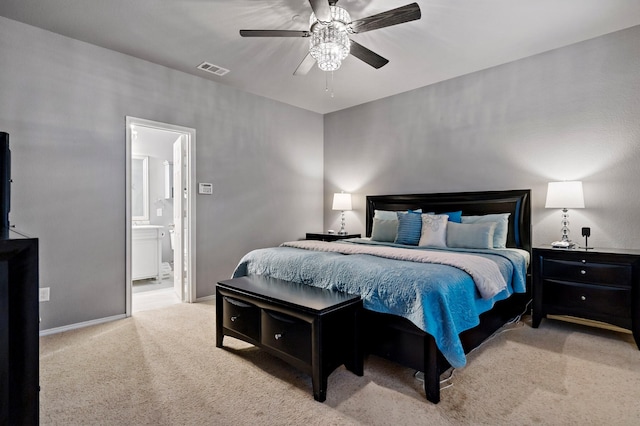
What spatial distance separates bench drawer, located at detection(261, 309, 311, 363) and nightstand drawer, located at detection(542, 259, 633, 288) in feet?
7.86

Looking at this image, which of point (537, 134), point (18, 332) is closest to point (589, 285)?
point (537, 134)

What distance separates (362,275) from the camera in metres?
2.27

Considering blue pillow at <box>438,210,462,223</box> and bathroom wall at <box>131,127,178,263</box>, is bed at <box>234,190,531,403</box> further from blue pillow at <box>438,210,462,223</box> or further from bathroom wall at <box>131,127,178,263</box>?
bathroom wall at <box>131,127,178,263</box>

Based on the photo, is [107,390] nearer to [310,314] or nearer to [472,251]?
[310,314]

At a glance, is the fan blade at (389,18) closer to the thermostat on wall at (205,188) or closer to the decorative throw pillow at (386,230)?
the decorative throw pillow at (386,230)

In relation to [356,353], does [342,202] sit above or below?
above

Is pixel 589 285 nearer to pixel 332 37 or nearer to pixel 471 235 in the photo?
pixel 471 235

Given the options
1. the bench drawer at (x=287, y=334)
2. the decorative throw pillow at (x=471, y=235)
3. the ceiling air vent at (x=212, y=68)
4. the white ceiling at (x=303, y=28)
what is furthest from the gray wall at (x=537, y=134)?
the bench drawer at (x=287, y=334)

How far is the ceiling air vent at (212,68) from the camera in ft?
12.2

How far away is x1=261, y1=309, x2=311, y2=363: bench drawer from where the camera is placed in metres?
2.01

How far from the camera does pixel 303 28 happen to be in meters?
2.98

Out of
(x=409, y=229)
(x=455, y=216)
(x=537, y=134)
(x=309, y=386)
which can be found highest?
(x=537, y=134)

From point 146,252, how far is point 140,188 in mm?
1217

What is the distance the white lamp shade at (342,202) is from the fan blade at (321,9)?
297 centimetres
